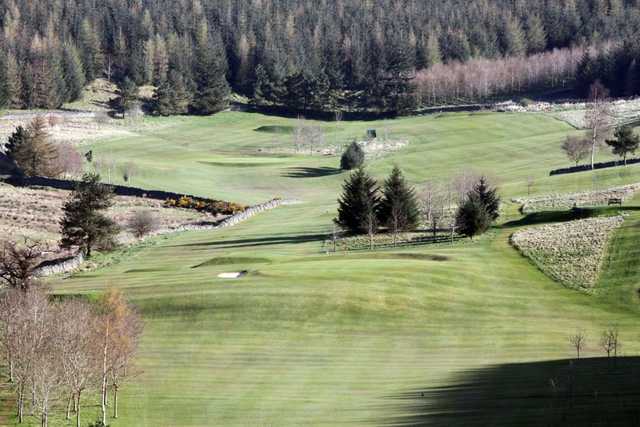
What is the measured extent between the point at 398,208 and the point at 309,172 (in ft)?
197

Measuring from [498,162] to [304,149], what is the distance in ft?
133

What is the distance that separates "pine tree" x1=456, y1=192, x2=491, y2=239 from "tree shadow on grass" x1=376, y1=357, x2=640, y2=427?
33.4 m

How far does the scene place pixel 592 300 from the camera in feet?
209

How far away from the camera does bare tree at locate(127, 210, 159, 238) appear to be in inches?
4141

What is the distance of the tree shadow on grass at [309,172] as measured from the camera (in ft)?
482

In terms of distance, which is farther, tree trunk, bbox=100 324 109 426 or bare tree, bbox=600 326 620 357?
bare tree, bbox=600 326 620 357

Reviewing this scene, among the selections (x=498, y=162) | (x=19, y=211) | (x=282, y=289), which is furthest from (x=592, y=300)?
(x=498, y=162)

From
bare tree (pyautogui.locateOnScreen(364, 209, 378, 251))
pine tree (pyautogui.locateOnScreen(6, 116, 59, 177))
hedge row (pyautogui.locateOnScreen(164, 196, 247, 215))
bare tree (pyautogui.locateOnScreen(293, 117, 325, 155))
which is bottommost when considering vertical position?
bare tree (pyautogui.locateOnScreen(364, 209, 378, 251))

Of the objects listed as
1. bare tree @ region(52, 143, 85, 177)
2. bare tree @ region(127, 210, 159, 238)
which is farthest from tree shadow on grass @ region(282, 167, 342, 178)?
bare tree @ region(127, 210, 159, 238)

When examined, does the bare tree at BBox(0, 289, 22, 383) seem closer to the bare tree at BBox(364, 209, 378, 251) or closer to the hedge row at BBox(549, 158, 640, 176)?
the bare tree at BBox(364, 209, 378, 251)

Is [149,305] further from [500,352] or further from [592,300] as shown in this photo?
[592,300]

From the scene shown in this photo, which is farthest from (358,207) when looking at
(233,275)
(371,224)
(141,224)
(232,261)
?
(141,224)

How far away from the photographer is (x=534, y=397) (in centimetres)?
4338

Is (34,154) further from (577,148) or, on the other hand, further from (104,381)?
(104,381)
